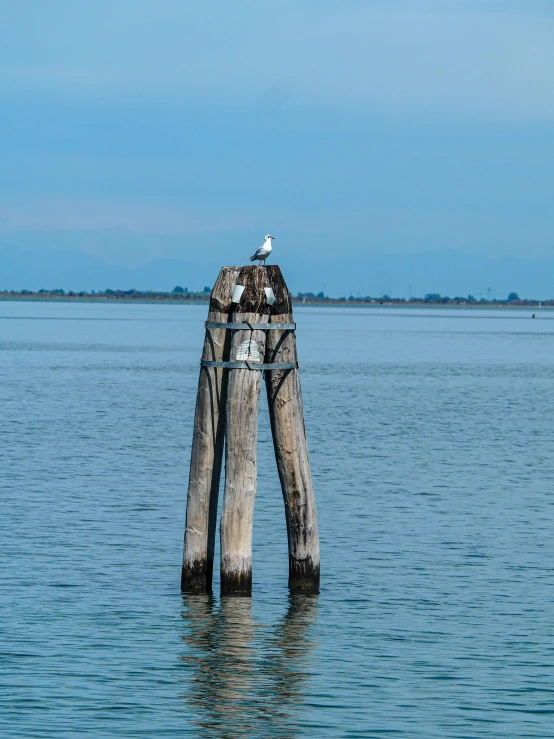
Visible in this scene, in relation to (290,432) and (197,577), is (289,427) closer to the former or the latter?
(290,432)

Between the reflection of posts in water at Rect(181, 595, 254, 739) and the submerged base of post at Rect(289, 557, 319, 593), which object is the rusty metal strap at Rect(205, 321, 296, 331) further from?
the reflection of posts in water at Rect(181, 595, 254, 739)

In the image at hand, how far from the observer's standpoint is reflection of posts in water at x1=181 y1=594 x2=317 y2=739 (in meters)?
12.1

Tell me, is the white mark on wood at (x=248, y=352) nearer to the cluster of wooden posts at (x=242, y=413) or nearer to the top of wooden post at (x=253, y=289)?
the cluster of wooden posts at (x=242, y=413)

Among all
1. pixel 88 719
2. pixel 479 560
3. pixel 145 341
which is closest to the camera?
pixel 88 719

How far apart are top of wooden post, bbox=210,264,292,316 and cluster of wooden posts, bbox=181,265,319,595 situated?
11mm

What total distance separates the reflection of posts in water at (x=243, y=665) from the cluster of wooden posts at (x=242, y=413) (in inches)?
24.0

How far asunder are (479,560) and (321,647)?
549cm

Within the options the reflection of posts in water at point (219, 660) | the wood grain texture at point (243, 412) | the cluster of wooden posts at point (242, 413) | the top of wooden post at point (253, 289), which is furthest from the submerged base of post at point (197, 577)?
the top of wooden post at point (253, 289)

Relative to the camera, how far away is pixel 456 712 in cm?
1239

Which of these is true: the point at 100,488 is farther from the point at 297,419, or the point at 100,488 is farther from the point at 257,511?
the point at 297,419

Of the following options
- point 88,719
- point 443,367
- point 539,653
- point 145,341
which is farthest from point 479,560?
point 145,341

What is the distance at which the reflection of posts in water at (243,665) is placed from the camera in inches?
476

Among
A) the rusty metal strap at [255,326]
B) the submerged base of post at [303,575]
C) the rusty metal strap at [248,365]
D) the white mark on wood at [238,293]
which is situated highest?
the white mark on wood at [238,293]

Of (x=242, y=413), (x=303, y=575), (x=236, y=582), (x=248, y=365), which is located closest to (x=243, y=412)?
(x=242, y=413)
